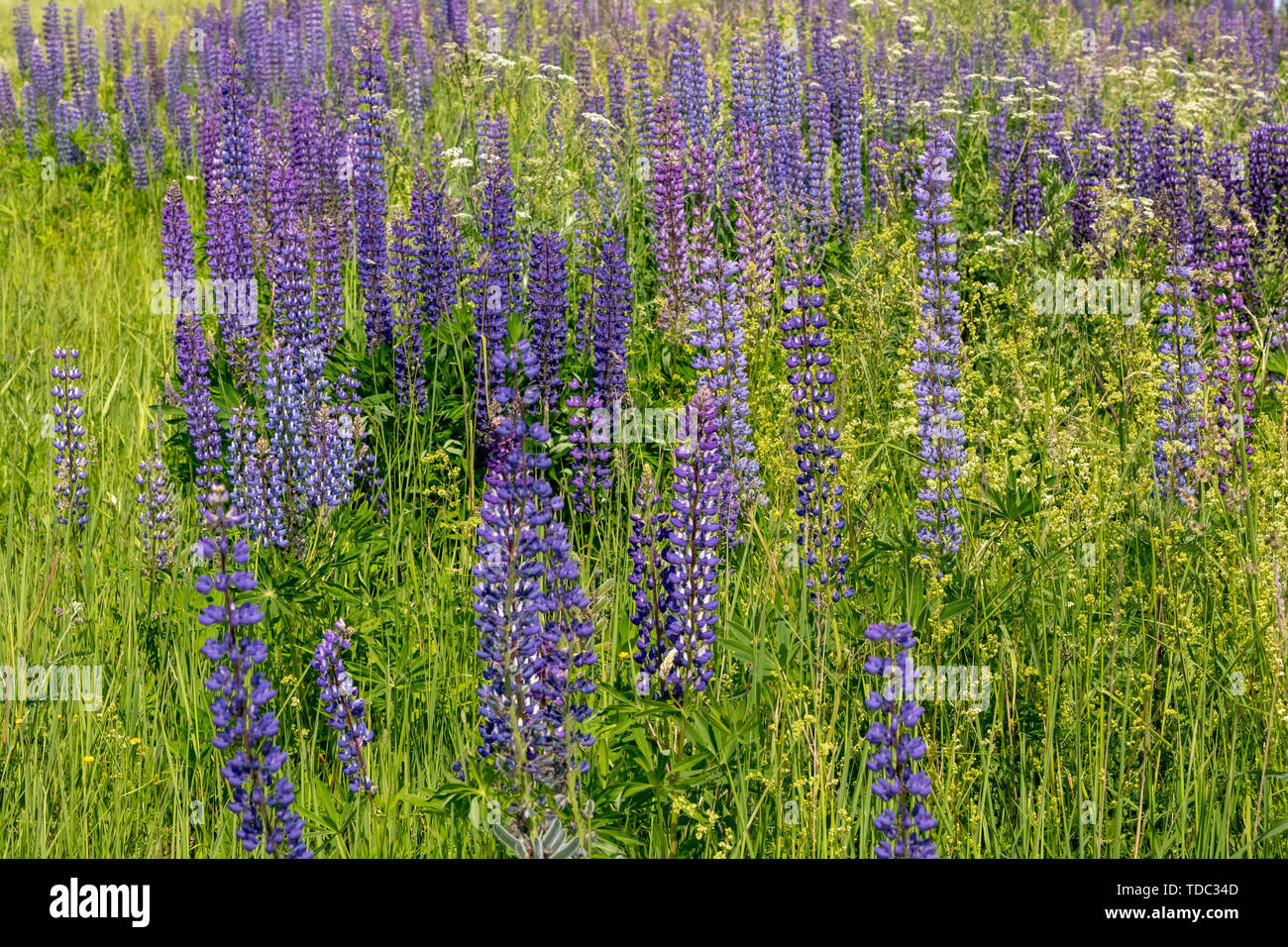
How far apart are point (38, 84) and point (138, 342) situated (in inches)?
307

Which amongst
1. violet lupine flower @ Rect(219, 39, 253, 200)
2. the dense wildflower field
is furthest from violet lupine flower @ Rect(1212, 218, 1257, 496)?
violet lupine flower @ Rect(219, 39, 253, 200)

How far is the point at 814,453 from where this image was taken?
3260 millimetres

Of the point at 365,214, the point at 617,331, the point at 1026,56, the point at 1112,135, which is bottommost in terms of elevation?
the point at 617,331

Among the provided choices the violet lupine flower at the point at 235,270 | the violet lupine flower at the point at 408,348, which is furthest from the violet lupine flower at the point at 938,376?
the violet lupine flower at the point at 235,270

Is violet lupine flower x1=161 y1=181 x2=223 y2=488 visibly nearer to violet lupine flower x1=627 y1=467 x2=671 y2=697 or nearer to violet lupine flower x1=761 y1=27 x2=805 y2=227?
violet lupine flower x1=627 y1=467 x2=671 y2=697

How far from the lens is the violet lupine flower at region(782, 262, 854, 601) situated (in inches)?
125

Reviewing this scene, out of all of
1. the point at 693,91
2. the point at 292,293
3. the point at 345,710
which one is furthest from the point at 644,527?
the point at 693,91

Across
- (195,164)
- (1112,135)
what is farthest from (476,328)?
(195,164)

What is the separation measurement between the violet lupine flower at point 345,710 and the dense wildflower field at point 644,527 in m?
0.01

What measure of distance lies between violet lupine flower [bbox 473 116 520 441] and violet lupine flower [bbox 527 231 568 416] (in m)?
0.13

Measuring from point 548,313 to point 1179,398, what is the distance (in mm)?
2199

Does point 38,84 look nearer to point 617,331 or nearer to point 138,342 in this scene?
point 138,342

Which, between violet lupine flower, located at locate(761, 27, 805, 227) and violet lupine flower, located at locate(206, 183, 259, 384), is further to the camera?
violet lupine flower, located at locate(761, 27, 805, 227)

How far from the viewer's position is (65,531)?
4.14 m
